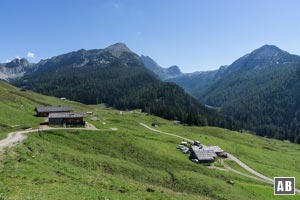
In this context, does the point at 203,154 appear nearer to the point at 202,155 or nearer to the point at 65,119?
the point at 202,155

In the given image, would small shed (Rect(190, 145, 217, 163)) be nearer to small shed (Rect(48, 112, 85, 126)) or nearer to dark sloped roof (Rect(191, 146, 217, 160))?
dark sloped roof (Rect(191, 146, 217, 160))

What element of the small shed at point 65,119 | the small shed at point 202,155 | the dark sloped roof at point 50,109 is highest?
the dark sloped roof at point 50,109

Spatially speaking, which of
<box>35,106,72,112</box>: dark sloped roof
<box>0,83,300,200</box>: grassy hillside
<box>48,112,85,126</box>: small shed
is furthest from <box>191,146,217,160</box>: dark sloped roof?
<box>35,106,72,112</box>: dark sloped roof

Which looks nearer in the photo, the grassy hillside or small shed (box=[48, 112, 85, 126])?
the grassy hillside

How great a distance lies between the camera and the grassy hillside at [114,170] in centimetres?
4178

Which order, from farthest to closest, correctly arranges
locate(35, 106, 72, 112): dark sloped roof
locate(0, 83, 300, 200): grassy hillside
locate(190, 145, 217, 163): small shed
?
locate(35, 106, 72, 112): dark sloped roof, locate(190, 145, 217, 163): small shed, locate(0, 83, 300, 200): grassy hillside

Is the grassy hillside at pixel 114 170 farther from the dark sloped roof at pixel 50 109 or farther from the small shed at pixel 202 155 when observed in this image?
the dark sloped roof at pixel 50 109

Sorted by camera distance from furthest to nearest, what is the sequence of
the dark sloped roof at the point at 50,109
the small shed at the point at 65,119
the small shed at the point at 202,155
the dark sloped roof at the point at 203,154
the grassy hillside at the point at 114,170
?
the dark sloped roof at the point at 50,109 < the small shed at the point at 65,119 < the dark sloped roof at the point at 203,154 < the small shed at the point at 202,155 < the grassy hillside at the point at 114,170

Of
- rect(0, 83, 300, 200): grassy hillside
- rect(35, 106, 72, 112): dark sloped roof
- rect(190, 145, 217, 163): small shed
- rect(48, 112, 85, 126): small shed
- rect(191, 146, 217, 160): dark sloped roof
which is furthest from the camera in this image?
rect(35, 106, 72, 112): dark sloped roof

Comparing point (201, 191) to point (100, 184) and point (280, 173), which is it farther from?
point (280, 173)

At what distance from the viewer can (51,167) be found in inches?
2149

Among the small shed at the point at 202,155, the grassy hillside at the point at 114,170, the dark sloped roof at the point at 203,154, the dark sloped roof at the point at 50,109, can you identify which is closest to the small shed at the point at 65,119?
the grassy hillside at the point at 114,170

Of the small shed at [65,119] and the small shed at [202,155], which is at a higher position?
the small shed at [65,119]

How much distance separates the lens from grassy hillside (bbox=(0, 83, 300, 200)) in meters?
41.8
